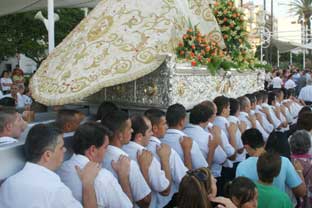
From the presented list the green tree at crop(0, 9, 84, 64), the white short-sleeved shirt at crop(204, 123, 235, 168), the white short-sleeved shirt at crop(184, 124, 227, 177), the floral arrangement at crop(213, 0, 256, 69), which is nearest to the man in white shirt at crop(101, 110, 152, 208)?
the white short-sleeved shirt at crop(184, 124, 227, 177)

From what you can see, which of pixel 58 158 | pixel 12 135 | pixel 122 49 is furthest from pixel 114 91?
pixel 58 158

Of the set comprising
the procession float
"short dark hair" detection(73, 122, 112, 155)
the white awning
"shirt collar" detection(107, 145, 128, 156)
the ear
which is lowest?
"shirt collar" detection(107, 145, 128, 156)

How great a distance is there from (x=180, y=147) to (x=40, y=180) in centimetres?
163

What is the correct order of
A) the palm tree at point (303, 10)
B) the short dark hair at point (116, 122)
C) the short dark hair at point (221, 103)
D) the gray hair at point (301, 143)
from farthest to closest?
the palm tree at point (303, 10) → the short dark hair at point (221, 103) → the gray hair at point (301, 143) → the short dark hair at point (116, 122)

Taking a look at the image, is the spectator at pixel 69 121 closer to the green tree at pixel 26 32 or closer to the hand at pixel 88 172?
the hand at pixel 88 172

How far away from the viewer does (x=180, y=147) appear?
358 cm

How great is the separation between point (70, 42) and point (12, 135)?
190 centimetres

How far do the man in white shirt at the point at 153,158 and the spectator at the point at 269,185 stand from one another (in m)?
0.61

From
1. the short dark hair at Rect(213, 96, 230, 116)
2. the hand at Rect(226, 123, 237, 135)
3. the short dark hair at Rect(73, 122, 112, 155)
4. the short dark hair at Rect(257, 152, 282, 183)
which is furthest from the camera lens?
the short dark hair at Rect(213, 96, 230, 116)

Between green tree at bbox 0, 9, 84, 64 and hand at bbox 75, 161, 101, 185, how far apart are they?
16.7m

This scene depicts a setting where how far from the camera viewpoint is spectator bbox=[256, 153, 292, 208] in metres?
2.70

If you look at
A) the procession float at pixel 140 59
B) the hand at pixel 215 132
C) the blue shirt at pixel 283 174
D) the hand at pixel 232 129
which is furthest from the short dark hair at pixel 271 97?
the blue shirt at pixel 283 174

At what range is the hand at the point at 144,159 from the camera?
117 inches

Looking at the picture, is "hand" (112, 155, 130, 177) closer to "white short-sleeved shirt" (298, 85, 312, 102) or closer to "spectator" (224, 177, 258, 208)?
"spectator" (224, 177, 258, 208)
